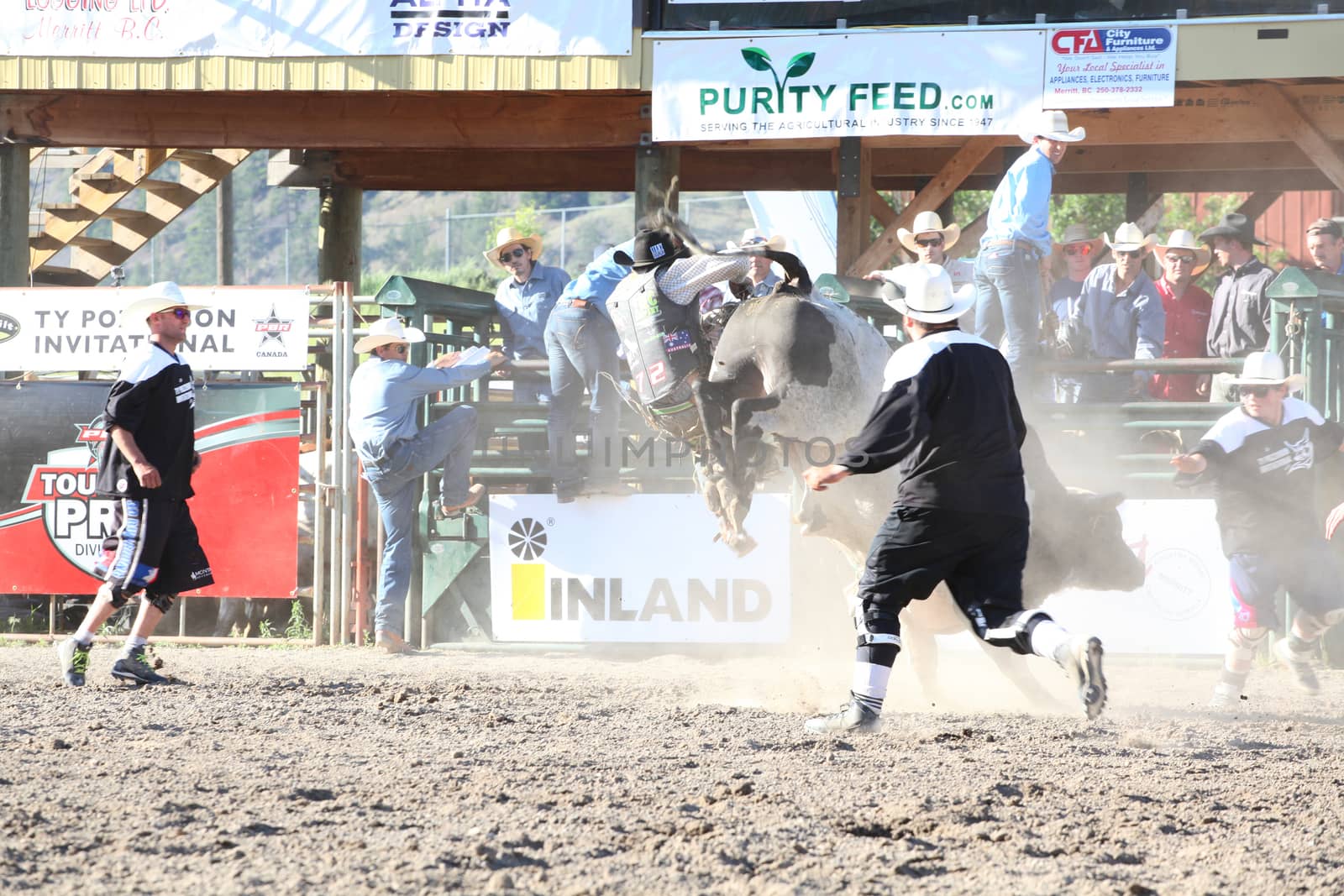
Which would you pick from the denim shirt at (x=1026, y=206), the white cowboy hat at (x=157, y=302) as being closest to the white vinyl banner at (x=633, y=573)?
the denim shirt at (x=1026, y=206)

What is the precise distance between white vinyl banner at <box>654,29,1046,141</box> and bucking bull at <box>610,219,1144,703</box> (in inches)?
172

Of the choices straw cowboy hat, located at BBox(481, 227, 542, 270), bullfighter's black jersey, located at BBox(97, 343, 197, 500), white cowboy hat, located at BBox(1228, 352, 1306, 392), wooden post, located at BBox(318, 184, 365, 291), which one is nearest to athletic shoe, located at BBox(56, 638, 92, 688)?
bullfighter's black jersey, located at BBox(97, 343, 197, 500)

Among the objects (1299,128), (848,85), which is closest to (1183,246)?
(1299,128)

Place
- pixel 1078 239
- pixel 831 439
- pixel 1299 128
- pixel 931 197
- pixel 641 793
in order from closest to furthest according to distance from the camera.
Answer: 1. pixel 641 793
2. pixel 831 439
3. pixel 1078 239
4. pixel 1299 128
5. pixel 931 197

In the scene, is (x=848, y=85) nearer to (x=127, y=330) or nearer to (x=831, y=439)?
(x=831, y=439)

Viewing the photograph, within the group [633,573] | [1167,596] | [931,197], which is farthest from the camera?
[931,197]

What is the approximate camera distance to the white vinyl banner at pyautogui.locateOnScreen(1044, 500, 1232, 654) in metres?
9.23

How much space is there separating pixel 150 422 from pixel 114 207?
388 inches

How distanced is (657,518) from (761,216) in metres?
8.07

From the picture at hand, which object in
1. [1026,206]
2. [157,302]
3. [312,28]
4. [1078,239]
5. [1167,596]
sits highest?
[312,28]

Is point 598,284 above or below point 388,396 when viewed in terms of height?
above

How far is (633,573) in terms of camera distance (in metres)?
9.91

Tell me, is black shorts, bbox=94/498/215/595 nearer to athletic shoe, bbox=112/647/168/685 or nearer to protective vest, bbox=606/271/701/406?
athletic shoe, bbox=112/647/168/685

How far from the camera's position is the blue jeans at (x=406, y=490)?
32.3 ft
